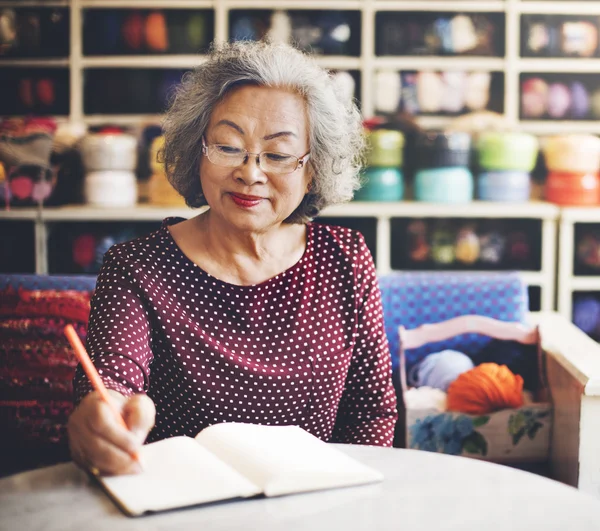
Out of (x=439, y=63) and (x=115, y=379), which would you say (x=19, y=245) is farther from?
(x=115, y=379)

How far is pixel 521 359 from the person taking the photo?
2.19 meters

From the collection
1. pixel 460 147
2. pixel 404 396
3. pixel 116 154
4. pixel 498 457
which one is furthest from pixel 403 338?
pixel 116 154

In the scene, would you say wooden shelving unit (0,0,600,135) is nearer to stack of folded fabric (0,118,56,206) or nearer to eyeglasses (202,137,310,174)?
stack of folded fabric (0,118,56,206)

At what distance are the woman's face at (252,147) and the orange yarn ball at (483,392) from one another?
821mm

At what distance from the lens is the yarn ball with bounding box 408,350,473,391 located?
2098 mm

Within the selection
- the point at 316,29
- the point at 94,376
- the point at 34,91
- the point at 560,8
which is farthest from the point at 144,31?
the point at 94,376

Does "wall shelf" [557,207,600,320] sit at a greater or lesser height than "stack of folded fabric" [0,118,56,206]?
lesser

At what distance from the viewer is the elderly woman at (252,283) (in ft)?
4.50

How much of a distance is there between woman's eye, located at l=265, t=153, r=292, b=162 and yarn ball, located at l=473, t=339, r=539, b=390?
41.2 inches

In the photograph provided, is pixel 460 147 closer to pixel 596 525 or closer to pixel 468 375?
pixel 468 375

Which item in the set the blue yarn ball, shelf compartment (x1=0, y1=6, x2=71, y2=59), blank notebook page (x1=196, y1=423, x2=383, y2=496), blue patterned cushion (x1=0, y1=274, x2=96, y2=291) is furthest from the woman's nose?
shelf compartment (x1=0, y1=6, x2=71, y2=59)

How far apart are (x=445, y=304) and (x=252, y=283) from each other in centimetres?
92

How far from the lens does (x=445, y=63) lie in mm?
3914

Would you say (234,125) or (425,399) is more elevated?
(234,125)
